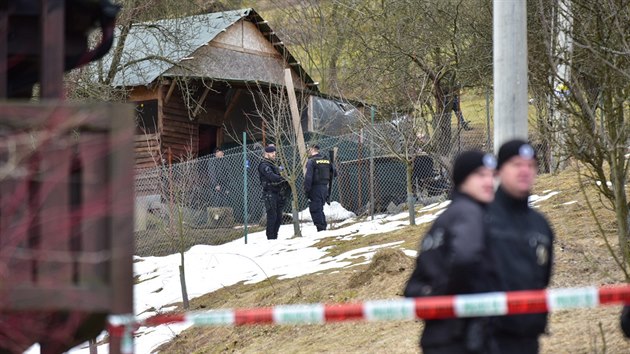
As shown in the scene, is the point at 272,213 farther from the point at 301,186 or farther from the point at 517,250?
the point at 517,250

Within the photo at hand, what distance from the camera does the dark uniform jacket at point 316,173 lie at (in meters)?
18.6

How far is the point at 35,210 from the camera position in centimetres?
427

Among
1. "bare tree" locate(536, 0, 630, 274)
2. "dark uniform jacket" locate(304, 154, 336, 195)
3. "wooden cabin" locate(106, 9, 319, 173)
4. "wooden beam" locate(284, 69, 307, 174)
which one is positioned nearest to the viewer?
"bare tree" locate(536, 0, 630, 274)

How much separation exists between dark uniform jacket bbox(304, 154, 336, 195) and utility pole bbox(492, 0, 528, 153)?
10522 millimetres

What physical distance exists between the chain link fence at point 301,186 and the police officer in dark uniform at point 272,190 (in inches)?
21.0

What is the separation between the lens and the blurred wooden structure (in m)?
4.27

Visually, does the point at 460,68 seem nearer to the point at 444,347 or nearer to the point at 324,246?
the point at 324,246

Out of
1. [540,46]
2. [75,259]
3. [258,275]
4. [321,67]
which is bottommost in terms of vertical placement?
[258,275]

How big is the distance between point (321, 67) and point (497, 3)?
2976 cm

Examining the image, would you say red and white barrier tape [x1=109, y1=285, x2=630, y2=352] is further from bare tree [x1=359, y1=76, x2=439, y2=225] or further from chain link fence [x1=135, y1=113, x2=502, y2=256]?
chain link fence [x1=135, y1=113, x2=502, y2=256]

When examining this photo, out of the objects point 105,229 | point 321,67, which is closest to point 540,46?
point 105,229

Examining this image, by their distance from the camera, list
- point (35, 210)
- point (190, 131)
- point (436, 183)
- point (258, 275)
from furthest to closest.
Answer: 1. point (190, 131)
2. point (436, 183)
3. point (258, 275)
4. point (35, 210)

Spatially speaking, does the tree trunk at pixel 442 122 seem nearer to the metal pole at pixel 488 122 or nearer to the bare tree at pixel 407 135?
the bare tree at pixel 407 135

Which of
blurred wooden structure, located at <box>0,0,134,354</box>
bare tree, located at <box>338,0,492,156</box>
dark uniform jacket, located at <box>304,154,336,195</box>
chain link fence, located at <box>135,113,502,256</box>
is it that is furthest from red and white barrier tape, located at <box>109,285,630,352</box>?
bare tree, located at <box>338,0,492,156</box>
